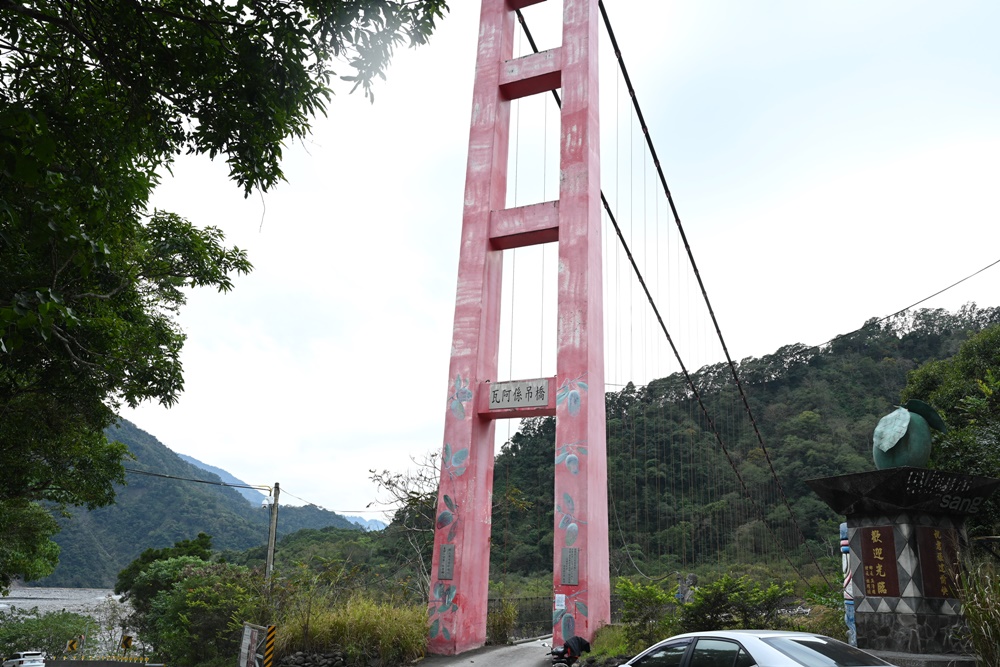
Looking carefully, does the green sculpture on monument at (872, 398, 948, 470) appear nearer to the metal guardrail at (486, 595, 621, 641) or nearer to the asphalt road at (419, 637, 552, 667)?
the asphalt road at (419, 637, 552, 667)

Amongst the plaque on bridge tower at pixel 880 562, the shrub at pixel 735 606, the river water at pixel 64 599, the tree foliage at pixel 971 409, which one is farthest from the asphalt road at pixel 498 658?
the river water at pixel 64 599

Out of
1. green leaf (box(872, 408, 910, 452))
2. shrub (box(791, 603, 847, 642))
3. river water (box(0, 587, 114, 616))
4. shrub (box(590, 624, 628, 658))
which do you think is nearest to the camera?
green leaf (box(872, 408, 910, 452))

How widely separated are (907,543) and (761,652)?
4.27m

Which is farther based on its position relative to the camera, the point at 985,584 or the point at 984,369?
the point at 984,369

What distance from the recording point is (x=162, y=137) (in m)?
5.54

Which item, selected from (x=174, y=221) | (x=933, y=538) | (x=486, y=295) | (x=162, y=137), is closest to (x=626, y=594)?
(x=933, y=538)

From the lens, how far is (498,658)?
1217 centimetres

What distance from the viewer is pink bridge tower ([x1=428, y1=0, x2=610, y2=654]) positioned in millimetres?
12469

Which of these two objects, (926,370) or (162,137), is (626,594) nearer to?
(162,137)

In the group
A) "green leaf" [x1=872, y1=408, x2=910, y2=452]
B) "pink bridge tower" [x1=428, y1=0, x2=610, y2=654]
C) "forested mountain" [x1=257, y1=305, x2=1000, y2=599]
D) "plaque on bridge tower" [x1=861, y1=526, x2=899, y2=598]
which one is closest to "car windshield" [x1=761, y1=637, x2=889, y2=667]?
"plaque on bridge tower" [x1=861, y1=526, x2=899, y2=598]

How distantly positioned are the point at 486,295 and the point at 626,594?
21.1ft

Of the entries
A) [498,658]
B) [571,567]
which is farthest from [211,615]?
[571,567]

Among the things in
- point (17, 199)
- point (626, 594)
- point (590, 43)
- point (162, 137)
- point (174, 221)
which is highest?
point (590, 43)

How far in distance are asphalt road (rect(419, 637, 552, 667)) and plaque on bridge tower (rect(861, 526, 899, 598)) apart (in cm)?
525
